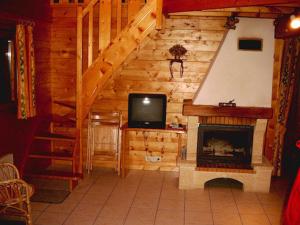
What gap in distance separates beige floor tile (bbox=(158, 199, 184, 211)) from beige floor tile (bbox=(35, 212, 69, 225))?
1197 mm

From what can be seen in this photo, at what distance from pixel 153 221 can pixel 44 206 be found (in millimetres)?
1375

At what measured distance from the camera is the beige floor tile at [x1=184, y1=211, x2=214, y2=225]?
13.5 ft

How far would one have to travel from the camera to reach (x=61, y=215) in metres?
4.22

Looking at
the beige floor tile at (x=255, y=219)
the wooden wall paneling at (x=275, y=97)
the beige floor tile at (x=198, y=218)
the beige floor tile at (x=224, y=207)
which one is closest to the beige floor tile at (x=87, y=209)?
the beige floor tile at (x=198, y=218)

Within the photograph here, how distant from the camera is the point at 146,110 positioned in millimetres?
5562

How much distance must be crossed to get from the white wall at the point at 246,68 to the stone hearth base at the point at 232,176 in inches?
37.9

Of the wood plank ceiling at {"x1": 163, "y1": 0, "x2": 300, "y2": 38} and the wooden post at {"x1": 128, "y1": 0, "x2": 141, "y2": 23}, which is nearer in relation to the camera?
the wood plank ceiling at {"x1": 163, "y1": 0, "x2": 300, "y2": 38}

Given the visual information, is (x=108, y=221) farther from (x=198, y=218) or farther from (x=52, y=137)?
(x=52, y=137)

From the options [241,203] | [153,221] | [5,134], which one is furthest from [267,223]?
[5,134]

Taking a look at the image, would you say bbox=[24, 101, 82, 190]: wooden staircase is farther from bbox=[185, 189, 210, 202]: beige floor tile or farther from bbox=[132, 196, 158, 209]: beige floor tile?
bbox=[185, 189, 210, 202]: beige floor tile

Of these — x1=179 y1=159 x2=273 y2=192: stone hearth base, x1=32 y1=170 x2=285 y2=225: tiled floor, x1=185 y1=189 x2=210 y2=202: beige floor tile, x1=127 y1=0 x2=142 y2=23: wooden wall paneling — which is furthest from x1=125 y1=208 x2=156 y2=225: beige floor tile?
x1=127 y1=0 x2=142 y2=23: wooden wall paneling

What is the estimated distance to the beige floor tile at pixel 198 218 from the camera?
13.5ft

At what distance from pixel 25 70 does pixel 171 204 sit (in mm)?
2570

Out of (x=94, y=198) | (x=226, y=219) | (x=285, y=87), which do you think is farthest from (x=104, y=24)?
(x=226, y=219)
